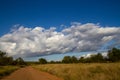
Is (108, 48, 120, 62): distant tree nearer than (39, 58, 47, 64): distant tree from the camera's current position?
Yes

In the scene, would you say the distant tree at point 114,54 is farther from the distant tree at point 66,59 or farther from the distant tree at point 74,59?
the distant tree at point 66,59

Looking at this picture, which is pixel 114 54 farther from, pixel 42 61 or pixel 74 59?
pixel 42 61

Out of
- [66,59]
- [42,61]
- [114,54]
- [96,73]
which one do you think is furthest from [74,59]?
[96,73]

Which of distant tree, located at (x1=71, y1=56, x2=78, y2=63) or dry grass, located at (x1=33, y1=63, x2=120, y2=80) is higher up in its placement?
distant tree, located at (x1=71, y1=56, x2=78, y2=63)

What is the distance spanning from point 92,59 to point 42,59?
68084 millimetres

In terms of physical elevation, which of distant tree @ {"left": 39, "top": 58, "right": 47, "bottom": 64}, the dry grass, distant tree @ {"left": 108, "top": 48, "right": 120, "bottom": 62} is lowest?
the dry grass

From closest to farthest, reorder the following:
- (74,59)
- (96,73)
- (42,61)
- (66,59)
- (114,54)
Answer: (96,73) < (114,54) < (74,59) < (66,59) < (42,61)

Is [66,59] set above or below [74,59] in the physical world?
above

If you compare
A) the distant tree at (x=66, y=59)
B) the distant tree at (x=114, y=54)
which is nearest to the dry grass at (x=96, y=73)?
the distant tree at (x=114, y=54)

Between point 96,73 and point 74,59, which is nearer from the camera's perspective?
point 96,73

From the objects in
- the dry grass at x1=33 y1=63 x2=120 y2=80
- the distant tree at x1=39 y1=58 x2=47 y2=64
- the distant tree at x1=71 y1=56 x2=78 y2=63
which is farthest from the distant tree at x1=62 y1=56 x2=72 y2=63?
the dry grass at x1=33 y1=63 x2=120 y2=80

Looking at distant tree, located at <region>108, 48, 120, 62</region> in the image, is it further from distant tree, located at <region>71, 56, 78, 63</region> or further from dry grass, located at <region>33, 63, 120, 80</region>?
dry grass, located at <region>33, 63, 120, 80</region>

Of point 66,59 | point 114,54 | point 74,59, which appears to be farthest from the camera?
point 66,59

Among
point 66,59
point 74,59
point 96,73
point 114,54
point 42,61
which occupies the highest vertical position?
point 42,61
